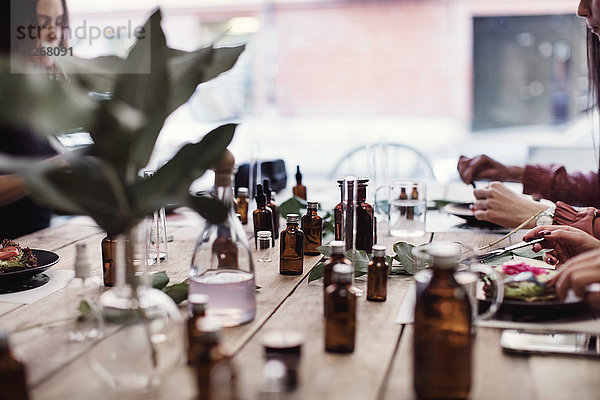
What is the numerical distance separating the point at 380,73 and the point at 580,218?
5.93 m

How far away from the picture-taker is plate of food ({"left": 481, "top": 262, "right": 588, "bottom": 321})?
3.39 feet

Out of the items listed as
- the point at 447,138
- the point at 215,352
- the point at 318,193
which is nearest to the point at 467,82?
the point at 447,138

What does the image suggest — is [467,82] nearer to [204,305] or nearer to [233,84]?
[233,84]

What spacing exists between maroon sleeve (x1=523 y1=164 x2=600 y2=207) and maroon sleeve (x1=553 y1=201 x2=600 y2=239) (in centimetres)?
56

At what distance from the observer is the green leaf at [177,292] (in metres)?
1.15

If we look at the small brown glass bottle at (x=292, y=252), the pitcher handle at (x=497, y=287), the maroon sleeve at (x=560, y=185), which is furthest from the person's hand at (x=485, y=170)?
the pitcher handle at (x=497, y=287)

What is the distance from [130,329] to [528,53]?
6.61 meters

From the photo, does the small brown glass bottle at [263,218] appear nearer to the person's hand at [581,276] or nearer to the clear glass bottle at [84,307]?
the clear glass bottle at [84,307]

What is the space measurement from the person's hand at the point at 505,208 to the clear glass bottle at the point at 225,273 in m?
0.94

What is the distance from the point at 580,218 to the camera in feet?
5.01

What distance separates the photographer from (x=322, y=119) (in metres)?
7.51

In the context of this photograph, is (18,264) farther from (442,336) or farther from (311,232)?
(442,336)

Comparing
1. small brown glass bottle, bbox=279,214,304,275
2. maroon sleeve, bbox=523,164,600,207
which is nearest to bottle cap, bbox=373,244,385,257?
small brown glass bottle, bbox=279,214,304,275

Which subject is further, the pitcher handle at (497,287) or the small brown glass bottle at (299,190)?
the small brown glass bottle at (299,190)
